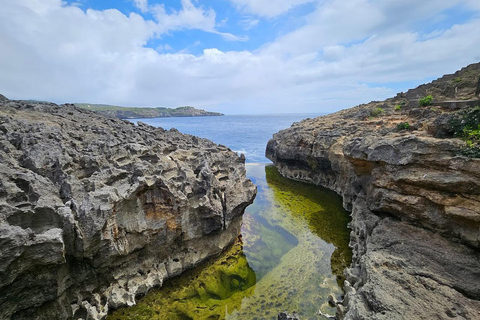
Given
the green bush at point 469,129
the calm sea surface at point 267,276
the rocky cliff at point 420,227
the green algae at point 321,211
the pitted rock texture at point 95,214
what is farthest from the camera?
the green algae at point 321,211

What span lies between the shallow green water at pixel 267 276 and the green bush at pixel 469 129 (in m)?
9.88

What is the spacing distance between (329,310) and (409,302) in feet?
18.7

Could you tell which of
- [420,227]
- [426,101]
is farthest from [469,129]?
[426,101]

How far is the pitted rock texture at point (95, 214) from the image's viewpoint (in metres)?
9.42

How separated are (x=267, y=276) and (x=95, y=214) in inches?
430

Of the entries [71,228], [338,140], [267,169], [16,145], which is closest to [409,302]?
[71,228]

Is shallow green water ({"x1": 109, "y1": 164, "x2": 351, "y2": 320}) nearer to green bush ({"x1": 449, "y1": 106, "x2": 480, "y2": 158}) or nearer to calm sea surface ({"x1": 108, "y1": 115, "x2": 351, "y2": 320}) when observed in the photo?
calm sea surface ({"x1": 108, "y1": 115, "x2": 351, "y2": 320})

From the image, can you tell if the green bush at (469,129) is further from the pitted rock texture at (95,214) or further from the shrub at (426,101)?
the shrub at (426,101)

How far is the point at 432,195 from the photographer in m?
12.4

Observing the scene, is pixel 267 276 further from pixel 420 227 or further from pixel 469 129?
pixel 469 129

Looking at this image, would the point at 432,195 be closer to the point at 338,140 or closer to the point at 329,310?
the point at 329,310

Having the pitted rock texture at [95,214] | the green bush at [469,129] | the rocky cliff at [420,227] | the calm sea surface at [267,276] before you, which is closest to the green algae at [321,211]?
the calm sea surface at [267,276]

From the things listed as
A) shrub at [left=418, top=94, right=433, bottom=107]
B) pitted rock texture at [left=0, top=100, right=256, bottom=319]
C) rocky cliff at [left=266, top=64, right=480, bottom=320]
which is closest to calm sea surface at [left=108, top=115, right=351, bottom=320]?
pitted rock texture at [left=0, top=100, right=256, bottom=319]

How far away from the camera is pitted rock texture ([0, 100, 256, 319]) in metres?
9.42
